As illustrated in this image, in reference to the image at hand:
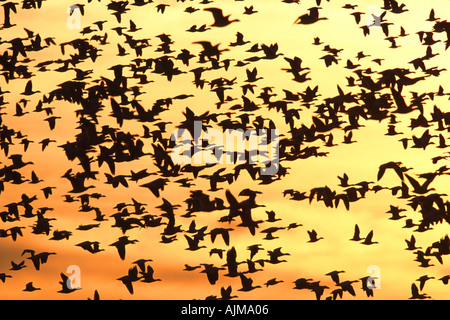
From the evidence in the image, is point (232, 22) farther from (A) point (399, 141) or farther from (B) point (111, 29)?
(A) point (399, 141)

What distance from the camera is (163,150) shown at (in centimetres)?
3481

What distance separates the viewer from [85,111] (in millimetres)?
34250

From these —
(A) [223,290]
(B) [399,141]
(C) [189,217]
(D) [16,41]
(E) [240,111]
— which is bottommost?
(A) [223,290]

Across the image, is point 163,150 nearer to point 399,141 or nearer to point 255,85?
point 255,85

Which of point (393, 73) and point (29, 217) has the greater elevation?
point (393, 73)

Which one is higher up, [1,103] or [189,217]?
[1,103]

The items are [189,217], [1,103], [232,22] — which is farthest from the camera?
[1,103]

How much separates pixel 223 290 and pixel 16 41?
16.0 m

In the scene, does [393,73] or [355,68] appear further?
[355,68]

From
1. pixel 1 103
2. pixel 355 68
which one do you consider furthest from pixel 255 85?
pixel 1 103
